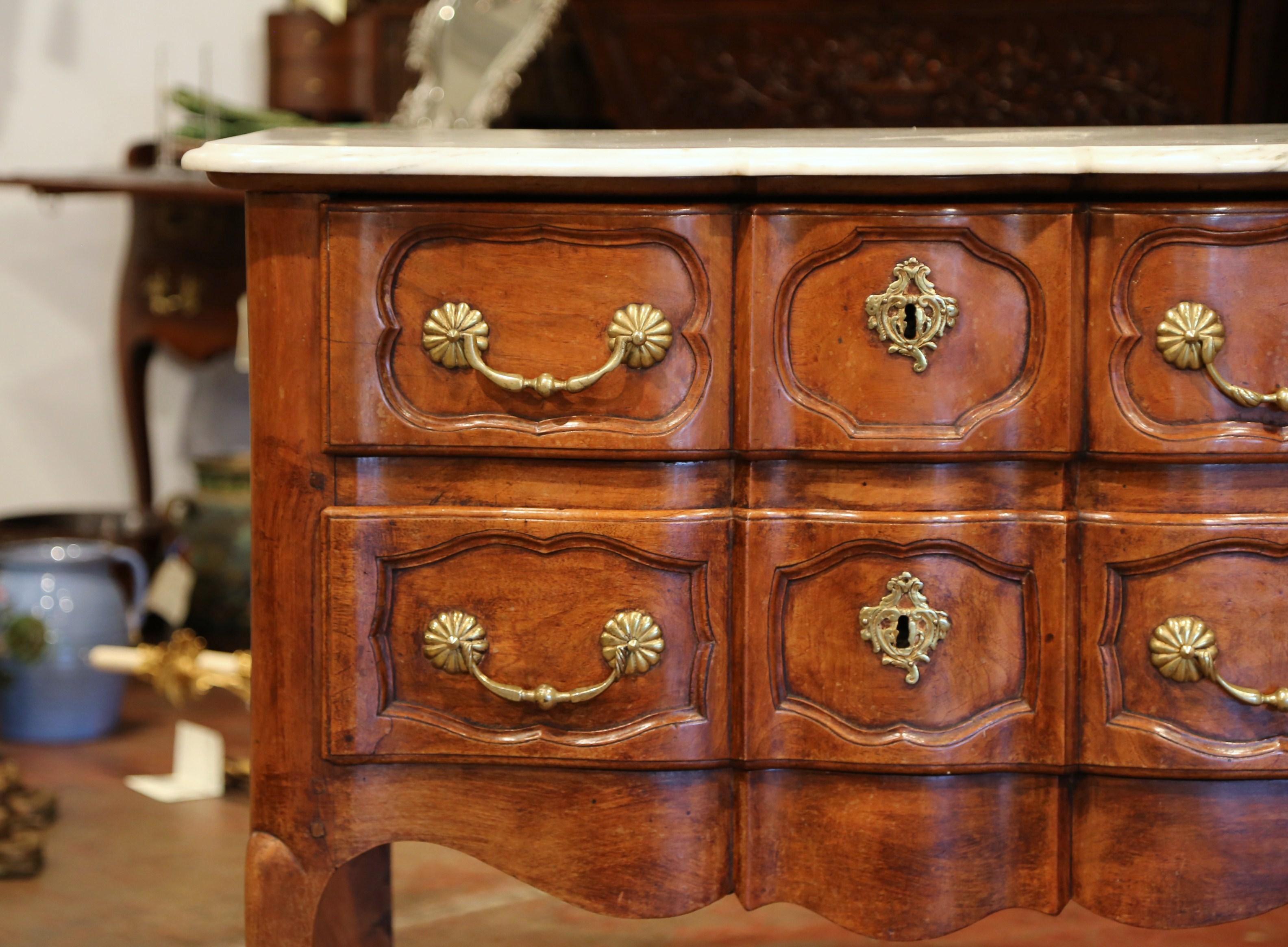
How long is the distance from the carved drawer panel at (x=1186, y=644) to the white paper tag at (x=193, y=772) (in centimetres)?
126

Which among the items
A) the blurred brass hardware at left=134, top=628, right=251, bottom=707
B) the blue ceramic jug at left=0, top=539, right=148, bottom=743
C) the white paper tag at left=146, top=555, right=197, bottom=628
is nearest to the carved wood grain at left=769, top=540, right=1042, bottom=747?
the blurred brass hardware at left=134, top=628, right=251, bottom=707

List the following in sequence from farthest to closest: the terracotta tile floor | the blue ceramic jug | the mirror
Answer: the mirror < the blue ceramic jug < the terracotta tile floor

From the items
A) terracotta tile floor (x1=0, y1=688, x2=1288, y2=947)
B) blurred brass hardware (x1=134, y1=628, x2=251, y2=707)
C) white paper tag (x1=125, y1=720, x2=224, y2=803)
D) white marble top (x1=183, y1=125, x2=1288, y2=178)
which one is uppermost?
white marble top (x1=183, y1=125, x2=1288, y2=178)

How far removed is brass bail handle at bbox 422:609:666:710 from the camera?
2.89 ft

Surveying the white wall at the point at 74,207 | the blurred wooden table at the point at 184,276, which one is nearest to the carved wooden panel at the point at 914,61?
the blurred wooden table at the point at 184,276

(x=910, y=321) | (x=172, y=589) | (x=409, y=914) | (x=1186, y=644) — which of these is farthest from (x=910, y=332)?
(x=172, y=589)

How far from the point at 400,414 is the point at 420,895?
0.79 meters

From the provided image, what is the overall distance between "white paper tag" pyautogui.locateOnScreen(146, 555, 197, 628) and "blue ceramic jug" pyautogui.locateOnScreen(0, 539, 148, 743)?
84 millimetres

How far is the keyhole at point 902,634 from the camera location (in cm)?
88

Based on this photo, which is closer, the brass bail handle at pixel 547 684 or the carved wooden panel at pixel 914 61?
the brass bail handle at pixel 547 684

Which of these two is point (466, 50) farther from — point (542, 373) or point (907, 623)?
point (907, 623)

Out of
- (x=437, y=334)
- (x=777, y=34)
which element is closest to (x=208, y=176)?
(x=437, y=334)

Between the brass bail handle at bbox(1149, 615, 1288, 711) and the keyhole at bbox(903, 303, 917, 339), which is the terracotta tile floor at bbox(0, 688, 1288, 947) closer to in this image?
the brass bail handle at bbox(1149, 615, 1288, 711)

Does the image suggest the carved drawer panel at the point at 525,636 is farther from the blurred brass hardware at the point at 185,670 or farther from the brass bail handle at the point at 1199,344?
the blurred brass hardware at the point at 185,670
